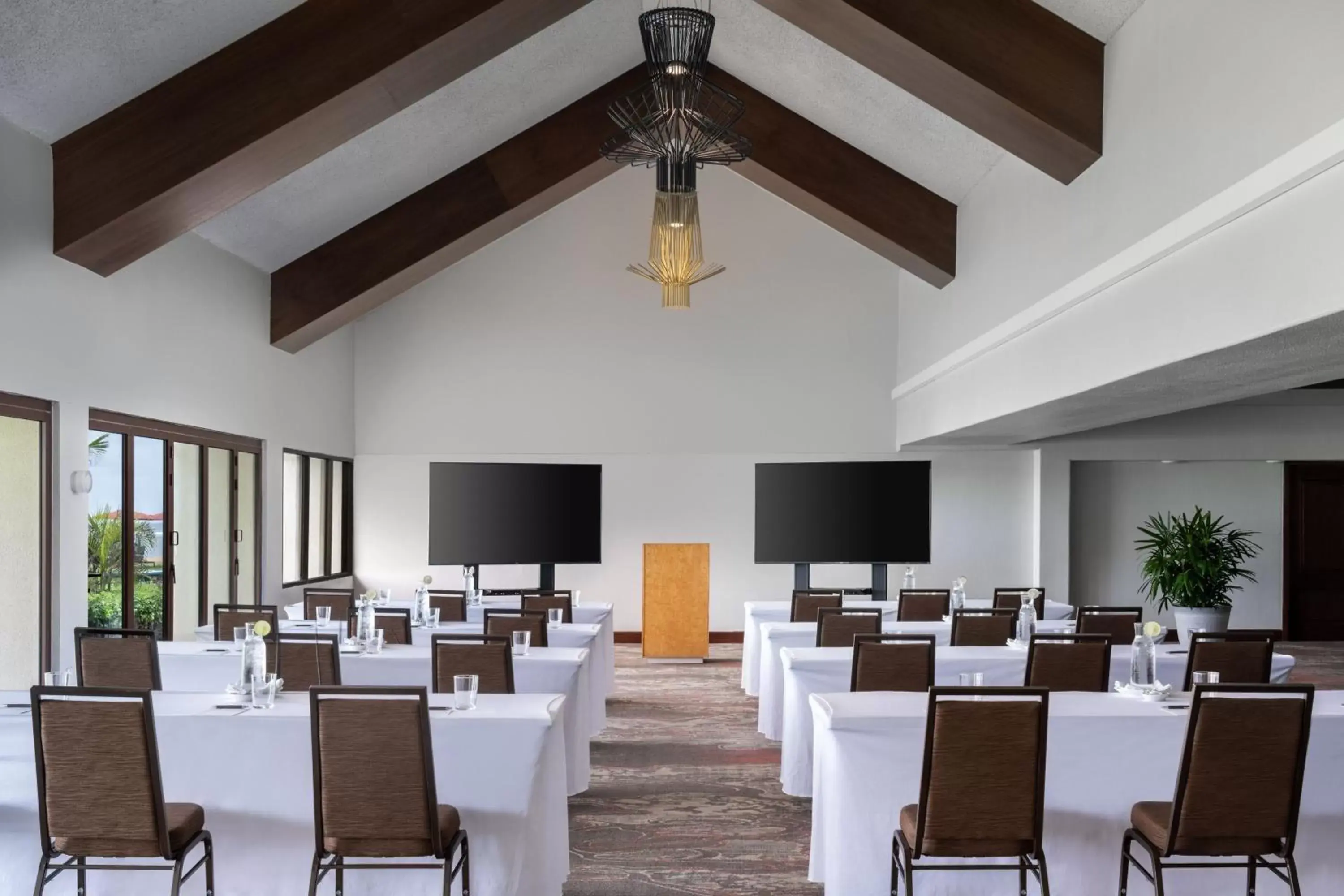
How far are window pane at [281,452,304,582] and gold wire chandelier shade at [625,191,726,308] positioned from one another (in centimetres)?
423

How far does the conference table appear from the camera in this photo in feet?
24.4

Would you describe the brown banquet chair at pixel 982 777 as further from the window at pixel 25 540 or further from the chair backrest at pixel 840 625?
the window at pixel 25 540

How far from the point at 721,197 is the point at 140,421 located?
281 inches

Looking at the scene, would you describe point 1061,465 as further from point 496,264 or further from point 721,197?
point 496,264

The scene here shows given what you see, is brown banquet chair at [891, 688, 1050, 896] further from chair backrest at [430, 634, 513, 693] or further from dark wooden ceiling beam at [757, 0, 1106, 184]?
dark wooden ceiling beam at [757, 0, 1106, 184]

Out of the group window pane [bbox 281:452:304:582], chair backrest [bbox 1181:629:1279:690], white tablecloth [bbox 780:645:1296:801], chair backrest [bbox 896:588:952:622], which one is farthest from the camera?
window pane [bbox 281:452:304:582]

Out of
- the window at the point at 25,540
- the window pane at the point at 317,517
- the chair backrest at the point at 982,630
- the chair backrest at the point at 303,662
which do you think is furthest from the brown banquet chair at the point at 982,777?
the window pane at the point at 317,517

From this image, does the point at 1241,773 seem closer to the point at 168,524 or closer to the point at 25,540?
the point at 25,540

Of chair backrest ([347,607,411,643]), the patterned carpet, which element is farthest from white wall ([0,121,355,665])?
the patterned carpet

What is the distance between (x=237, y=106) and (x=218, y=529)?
4130mm

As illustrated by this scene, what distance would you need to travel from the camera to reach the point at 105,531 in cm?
739

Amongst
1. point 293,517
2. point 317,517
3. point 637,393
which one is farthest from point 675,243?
point 317,517

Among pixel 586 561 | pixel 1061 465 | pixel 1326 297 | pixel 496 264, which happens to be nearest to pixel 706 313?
pixel 496 264

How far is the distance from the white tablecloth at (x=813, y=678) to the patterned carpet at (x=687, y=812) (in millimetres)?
158
